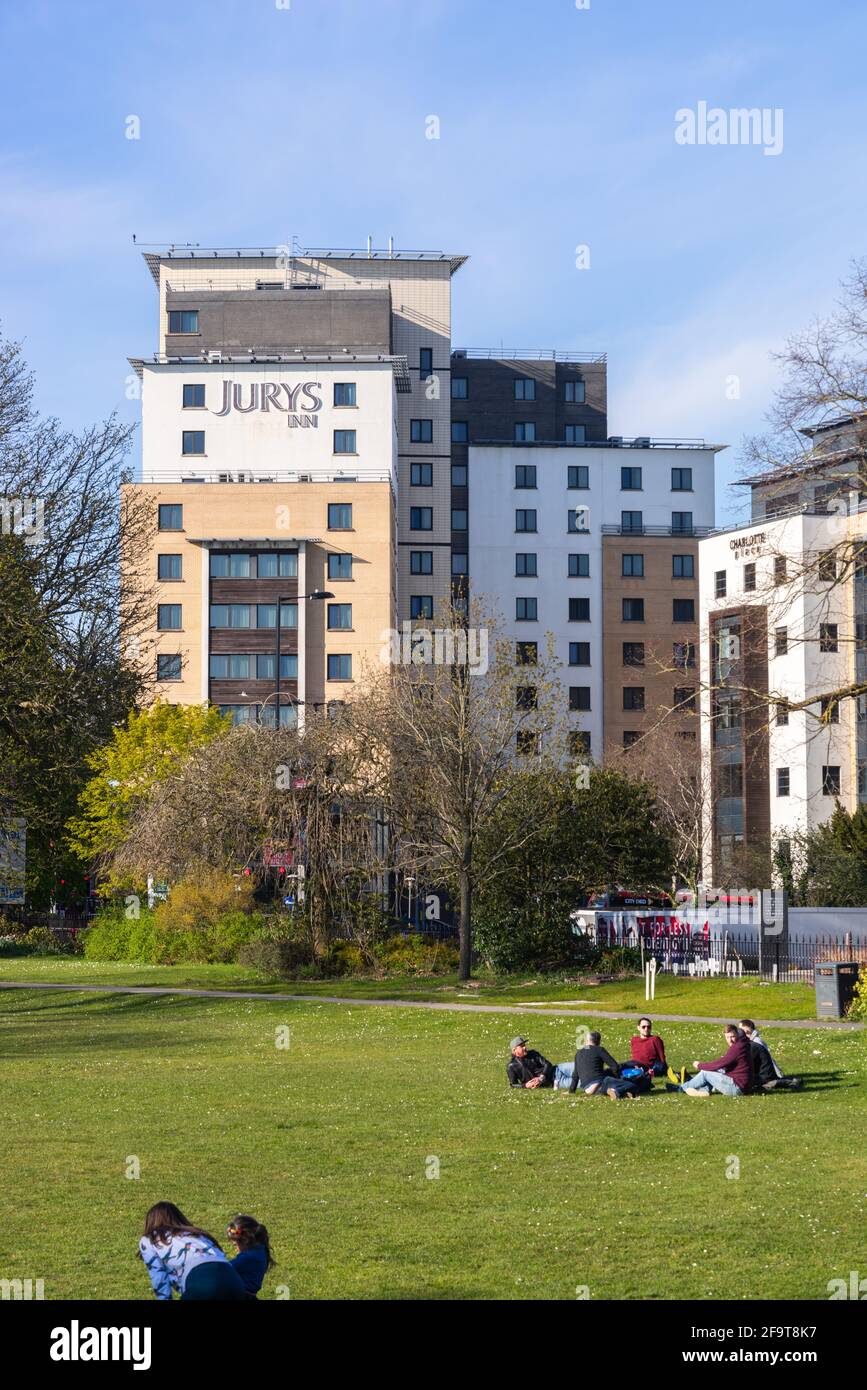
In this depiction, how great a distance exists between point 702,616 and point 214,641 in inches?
1196

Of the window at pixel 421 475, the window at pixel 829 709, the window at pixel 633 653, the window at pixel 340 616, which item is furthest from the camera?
the window at pixel 633 653

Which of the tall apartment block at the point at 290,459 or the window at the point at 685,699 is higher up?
the tall apartment block at the point at 290,459

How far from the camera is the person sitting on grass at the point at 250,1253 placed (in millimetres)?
8820

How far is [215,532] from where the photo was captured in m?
88.5

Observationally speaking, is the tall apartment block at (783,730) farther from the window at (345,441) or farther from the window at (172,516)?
the window at (172,516)

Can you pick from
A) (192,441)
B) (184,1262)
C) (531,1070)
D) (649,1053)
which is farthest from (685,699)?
(192,441)

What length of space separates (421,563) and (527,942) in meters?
62.6

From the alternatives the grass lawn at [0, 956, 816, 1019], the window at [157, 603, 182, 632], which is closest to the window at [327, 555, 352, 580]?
the window at [157, 603, 182, 632]

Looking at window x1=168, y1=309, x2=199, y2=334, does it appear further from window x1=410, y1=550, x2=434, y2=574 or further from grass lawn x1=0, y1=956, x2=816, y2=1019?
grass lawn x1=0, y1=956, x2=816, y2=1019

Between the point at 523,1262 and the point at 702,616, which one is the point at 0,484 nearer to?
the point at 523,1262

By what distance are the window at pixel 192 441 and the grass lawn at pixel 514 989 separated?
47482 mm

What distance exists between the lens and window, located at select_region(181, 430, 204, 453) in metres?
92.1

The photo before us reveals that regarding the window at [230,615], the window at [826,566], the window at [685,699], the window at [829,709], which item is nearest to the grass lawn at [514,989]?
the window at [829,709]

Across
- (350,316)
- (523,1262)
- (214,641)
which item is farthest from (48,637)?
(350,316)
